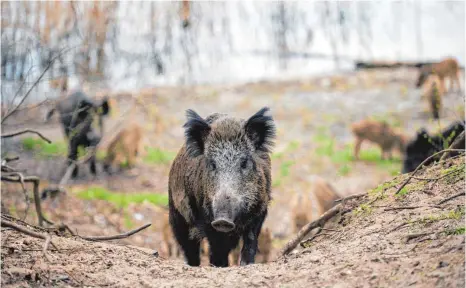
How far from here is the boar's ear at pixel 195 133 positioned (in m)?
6.50

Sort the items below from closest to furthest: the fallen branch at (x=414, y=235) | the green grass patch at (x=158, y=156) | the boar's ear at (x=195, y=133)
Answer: the fallen branch at (x=414, y=235), the boar's ear at (x=195, y=133), the green grass patch at (x=158, y=156)

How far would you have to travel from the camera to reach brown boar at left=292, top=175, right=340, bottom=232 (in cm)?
1279

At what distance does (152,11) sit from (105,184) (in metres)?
4.59

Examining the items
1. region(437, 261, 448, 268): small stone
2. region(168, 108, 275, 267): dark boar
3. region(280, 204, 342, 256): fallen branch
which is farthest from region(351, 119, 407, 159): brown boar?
region(437, 261, 448, 268): small stone

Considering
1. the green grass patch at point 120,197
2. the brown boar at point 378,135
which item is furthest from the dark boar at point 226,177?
the brown boar at point 378,135

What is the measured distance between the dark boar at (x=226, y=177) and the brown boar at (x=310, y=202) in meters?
6.00

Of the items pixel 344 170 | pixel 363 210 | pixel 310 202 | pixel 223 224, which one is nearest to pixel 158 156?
pixel 344 170

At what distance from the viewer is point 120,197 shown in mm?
14305

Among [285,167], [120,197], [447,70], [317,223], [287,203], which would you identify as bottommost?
[287,203]

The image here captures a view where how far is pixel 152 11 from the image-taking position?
15.0 m

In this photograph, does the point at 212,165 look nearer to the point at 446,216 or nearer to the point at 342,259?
the point at 342,259

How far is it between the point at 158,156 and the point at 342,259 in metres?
14.1

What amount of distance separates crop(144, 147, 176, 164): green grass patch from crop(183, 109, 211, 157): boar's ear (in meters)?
11.2

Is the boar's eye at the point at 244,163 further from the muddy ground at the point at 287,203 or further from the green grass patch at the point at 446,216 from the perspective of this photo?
the green grass patch at the point at 446,216
